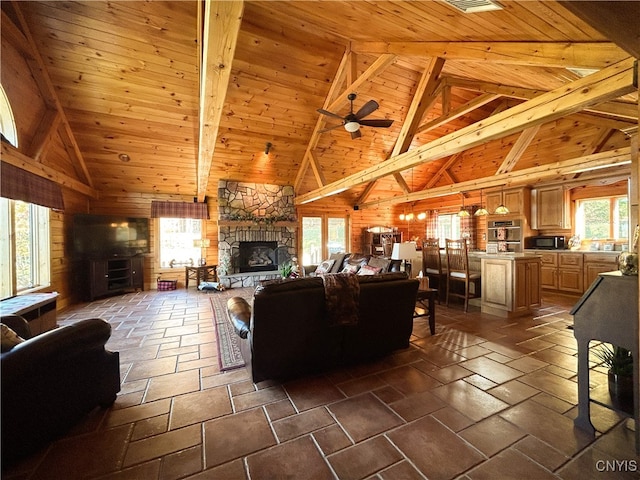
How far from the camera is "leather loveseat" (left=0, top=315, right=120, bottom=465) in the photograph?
1.45 m

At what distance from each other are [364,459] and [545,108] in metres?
3.02

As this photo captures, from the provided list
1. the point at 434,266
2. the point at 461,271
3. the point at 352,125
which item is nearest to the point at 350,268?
the point at 434,266

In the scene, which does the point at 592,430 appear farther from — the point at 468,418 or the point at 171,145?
the point at 171,145

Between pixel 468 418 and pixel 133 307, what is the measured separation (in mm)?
5370

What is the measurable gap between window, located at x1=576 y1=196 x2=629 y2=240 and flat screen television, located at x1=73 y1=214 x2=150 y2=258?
10.1m

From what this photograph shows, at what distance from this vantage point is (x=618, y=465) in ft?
4.86

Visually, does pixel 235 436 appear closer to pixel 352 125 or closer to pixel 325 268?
pixel 352 125

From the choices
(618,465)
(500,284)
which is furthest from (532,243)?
(618,465)

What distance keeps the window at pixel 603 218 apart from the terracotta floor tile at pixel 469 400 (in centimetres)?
593

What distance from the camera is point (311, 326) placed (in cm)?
234

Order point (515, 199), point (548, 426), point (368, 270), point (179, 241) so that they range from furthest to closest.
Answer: point (179, 241) < point (515, 199) < point (368, 270) < point (548, 426)

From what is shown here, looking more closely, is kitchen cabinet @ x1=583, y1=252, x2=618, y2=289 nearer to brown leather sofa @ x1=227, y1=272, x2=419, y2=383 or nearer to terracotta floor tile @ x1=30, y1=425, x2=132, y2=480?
brown leather sofa @ x1=227, y1=272, x2=419, y2=383

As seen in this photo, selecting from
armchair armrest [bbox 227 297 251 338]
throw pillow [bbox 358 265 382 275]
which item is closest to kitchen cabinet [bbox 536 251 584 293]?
throw pillow [bbox 358 265 382 275]

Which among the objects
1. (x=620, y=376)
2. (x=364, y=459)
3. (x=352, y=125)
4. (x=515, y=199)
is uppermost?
(x=352, y=125)
